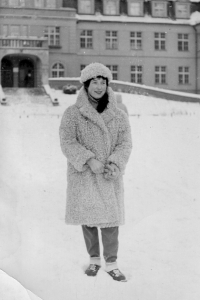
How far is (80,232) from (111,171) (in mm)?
642

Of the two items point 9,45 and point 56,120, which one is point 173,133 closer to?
point 56,120

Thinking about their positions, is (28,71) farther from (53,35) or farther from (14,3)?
(14,3)

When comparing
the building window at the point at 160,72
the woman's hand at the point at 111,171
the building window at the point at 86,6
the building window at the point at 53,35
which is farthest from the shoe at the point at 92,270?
the building window at the point at 53,35

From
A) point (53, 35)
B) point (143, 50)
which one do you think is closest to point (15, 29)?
point (143, 50)

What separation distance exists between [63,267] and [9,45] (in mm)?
7492

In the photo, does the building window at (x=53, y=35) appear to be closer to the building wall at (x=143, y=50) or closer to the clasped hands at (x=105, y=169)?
the building wall at (x=143, y=50)

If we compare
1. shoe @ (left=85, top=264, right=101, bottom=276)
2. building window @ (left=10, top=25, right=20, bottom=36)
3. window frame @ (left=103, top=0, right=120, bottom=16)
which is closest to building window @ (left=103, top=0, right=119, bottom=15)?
window frame @ (left=103, top=0, right=120, bottom=16)

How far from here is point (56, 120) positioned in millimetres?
6578

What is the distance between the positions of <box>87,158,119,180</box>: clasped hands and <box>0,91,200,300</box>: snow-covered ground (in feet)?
1.90

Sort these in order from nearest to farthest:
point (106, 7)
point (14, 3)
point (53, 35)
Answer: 1. point (14, 3)
2. point (106, 7)
3. point (53, 35)

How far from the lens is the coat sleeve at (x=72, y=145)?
293 centimetres

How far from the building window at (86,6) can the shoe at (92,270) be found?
824 centimetres

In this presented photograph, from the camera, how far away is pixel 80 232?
132 inches

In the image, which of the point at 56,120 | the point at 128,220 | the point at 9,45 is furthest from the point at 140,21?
the point at 128,220
